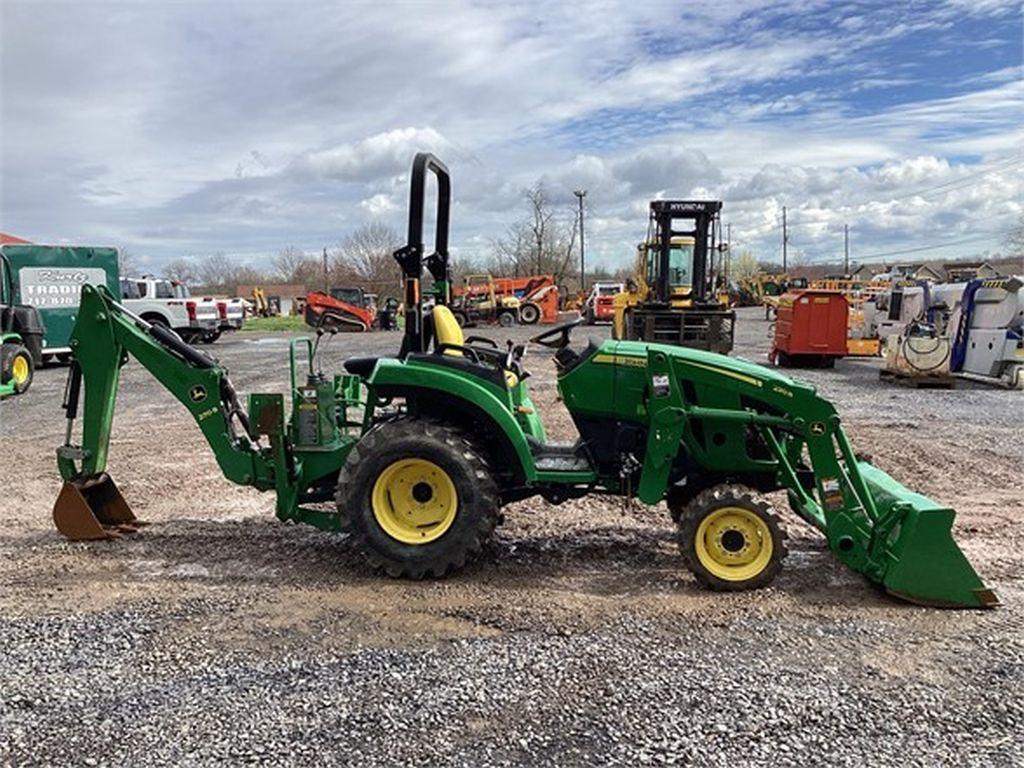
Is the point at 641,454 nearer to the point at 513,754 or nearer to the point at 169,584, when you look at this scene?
the point at 513,754

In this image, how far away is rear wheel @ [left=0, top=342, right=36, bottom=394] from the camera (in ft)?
42.3

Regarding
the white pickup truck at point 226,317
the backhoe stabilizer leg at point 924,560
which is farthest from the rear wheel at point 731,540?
the white pickup truck at point 226,317

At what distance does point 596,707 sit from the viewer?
10.5 feet

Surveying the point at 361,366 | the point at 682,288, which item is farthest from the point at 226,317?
the point at 361,366

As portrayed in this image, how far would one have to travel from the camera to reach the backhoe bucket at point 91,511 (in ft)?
17.0

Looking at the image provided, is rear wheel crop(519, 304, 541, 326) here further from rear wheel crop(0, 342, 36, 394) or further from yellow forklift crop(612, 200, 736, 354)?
rear wheel crop(0, 342, 36, 394)

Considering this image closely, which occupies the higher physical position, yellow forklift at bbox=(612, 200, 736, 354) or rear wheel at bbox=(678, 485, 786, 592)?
yellow forklift at bbox=(612, 200, 736, 354)

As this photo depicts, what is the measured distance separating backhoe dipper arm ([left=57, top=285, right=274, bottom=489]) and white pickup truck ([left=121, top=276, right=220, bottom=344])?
17.0 m

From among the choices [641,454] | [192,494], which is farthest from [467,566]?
[192,494]

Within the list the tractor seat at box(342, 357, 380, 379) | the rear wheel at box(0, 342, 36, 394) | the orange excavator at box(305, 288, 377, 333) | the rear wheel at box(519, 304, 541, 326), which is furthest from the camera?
the rear wheel at box(519, 304, 541, 326)

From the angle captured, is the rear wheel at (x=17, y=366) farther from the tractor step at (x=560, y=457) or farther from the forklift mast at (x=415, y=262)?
the tractor step at (x=560, y=457)

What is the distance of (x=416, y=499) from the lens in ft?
14.9

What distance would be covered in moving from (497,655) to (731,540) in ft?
4.62

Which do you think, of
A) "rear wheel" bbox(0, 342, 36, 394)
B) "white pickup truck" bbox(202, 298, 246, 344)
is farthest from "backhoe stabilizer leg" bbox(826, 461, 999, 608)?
"white pickup truck" bbox(202, 298, 246, 344)
